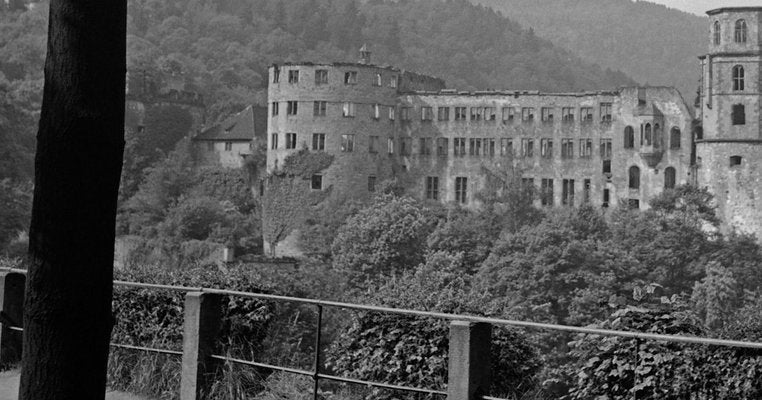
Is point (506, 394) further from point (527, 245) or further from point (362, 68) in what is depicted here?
point (362, 68)

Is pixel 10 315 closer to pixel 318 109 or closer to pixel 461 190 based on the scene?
pixel 318 109

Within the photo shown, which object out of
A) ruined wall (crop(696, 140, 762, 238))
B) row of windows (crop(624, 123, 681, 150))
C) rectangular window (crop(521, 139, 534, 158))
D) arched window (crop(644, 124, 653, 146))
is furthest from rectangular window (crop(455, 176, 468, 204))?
ruined wall (crop(696, 140, 762, 238))

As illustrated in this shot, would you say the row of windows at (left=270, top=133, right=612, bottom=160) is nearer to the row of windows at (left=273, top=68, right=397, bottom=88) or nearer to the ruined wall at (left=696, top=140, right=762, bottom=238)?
the row of windows at (left=273, top=68, right=397, bottom=88)

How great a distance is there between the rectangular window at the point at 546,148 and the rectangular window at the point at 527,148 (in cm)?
66

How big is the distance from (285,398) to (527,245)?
6138 centimetres

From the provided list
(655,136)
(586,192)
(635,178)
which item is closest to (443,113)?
(586,192)

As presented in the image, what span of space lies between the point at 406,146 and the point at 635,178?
15.4 meters

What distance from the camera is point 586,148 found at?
9038 cm

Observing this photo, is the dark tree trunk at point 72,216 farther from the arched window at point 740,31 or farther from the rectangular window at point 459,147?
the rectangular window at point 459,147

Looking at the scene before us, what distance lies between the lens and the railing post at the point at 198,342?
11.8 meters

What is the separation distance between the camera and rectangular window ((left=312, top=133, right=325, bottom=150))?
8838cm

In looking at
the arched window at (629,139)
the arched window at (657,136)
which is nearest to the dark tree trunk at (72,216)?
the arched window at (657,136)

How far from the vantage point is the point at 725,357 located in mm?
10219

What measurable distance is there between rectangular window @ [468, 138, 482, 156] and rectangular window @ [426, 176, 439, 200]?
9.51 feet
